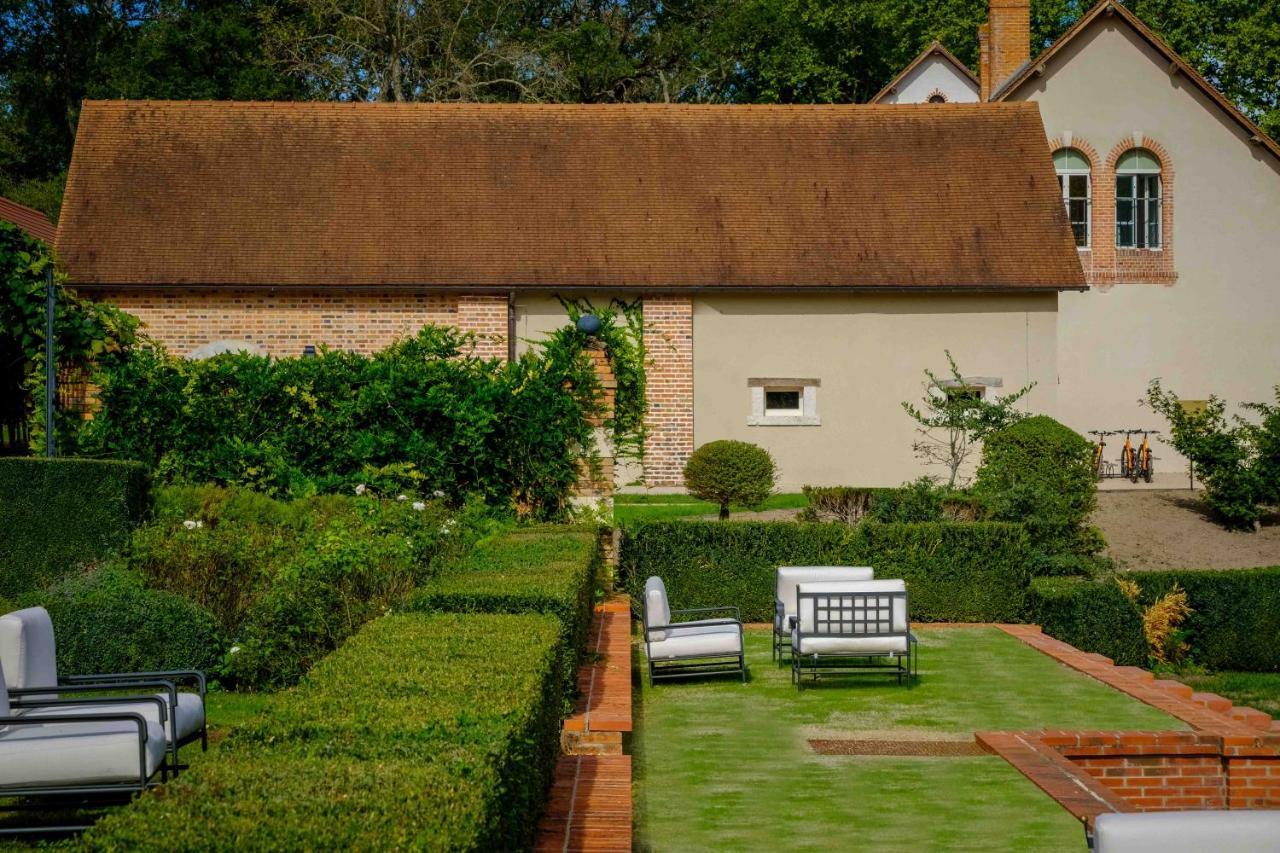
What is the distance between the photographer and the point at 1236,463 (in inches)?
872

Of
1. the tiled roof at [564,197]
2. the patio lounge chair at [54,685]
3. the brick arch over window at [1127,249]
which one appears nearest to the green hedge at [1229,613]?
the tiled roof at [564,197]

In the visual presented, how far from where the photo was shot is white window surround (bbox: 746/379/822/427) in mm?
24203

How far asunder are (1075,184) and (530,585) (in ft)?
72.6

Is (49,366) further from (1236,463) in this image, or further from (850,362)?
(1236,463)

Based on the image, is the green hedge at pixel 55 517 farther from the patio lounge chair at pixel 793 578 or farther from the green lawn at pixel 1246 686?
the green lawn at pixel 1246 686

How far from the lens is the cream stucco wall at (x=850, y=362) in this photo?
24.2 m

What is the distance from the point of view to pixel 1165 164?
28.6 meters

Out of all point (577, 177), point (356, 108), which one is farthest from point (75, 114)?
point (577, 177)

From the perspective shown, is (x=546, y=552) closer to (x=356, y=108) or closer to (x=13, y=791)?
(x=13, y=791)

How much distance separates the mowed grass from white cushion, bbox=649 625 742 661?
0.93 ft

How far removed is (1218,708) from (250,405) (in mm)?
10382

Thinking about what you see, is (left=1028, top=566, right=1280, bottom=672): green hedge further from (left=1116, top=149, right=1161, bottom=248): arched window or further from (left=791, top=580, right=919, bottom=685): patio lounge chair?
(left=1116, top=149, right=1161, bottom=248): arched window

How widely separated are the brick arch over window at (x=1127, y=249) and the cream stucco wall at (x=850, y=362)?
16.0ft

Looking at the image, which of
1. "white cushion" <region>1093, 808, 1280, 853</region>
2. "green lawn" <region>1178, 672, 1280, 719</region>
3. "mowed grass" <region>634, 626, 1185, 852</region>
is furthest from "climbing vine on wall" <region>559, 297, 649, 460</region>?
"white cushion" <region>1093, 808, 1280, 853</region>
